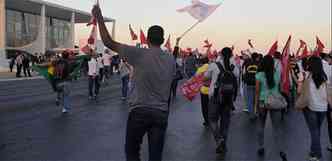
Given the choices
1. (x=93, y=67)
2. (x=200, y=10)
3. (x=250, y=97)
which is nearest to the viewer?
(x=200, y=10)

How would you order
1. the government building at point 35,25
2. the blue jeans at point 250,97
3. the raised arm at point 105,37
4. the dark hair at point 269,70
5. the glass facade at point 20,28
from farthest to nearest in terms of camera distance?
the glass facade at point 20,28
the government building at point 35,25
the blue jeans at point 250,97
the dark hair at point 269,70
the raised arm at point 105,37

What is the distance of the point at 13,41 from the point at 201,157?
68.2 metres

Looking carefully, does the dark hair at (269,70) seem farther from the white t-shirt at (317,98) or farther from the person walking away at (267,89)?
the white t-shirt at (317,98)

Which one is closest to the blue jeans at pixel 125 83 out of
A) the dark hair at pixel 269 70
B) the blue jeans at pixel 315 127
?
the dark hair at pixel 269 70

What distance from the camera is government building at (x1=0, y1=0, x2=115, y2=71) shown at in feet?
219

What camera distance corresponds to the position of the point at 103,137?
7848mm

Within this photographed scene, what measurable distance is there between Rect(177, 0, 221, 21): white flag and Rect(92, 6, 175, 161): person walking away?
21.0 ft

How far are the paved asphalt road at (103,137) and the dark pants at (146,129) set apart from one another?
2437mm

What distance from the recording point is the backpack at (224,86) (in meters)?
6.79

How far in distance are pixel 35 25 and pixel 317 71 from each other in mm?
76583

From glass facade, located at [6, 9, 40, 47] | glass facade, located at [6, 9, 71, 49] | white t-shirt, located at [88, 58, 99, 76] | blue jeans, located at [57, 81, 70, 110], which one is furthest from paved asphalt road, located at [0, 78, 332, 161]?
glass facade, located at [6, 9, 71, 49]

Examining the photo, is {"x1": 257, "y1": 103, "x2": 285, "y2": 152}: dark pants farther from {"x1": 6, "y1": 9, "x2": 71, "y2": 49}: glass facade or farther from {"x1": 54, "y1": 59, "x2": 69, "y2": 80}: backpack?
{"x1": 6, "y1": 9, "x2": 71, "y2": 49}: glass facade

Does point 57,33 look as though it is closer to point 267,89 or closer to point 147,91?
point 267,89

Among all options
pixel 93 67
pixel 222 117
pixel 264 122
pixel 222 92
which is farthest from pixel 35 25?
pixel 264 122
